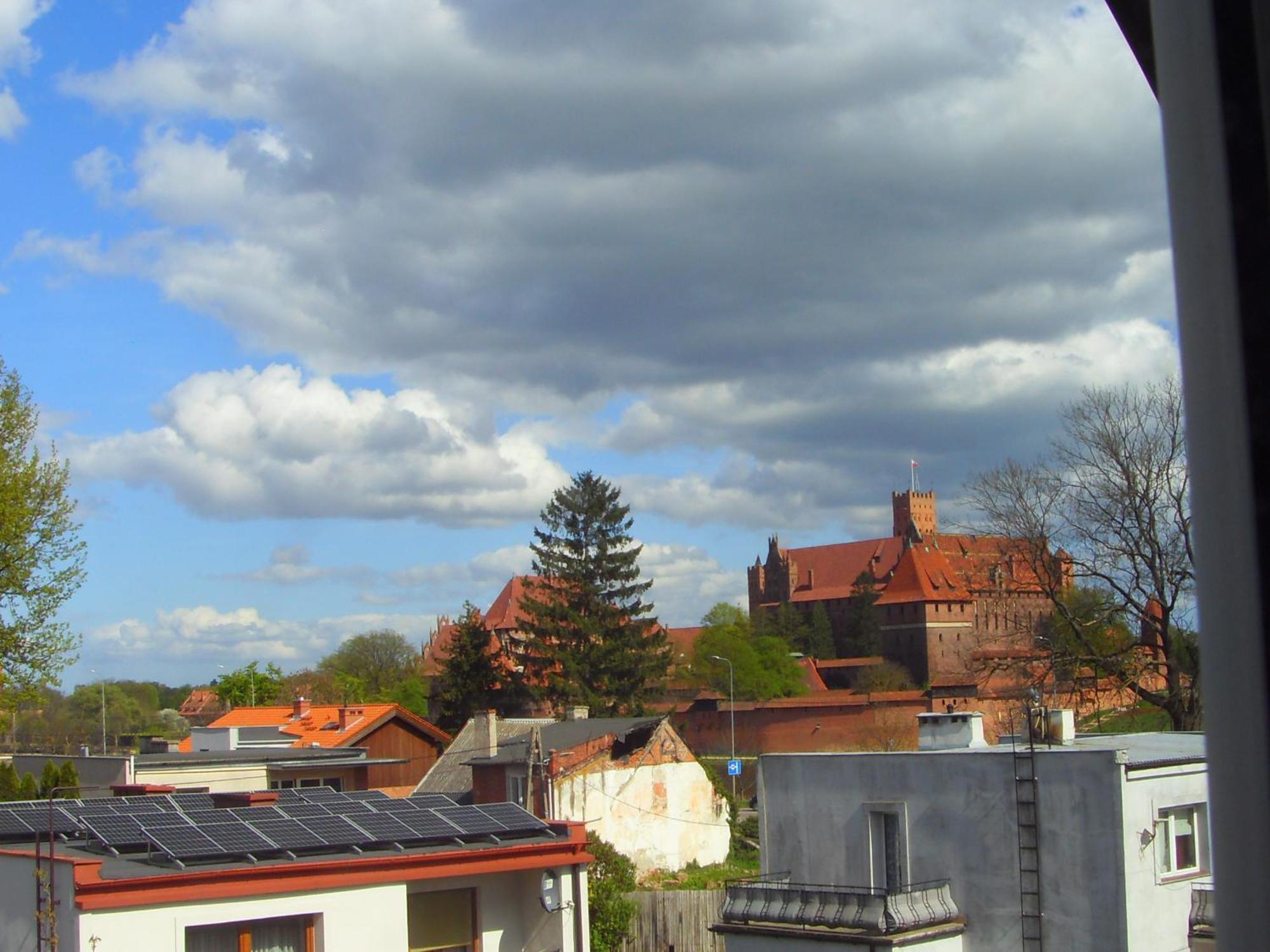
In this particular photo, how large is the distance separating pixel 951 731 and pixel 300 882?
13.4 meters

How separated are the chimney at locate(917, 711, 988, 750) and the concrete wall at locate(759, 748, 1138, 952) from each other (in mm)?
2275

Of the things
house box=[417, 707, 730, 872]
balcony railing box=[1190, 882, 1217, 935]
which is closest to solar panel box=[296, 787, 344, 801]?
balcony railing box=[1190, 882, 1217, 935]

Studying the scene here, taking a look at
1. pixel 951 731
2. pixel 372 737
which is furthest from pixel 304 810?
pixel 372 737

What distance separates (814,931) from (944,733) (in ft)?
19.3

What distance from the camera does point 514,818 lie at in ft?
57.1

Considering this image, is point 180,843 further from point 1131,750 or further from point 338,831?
point 1131,750

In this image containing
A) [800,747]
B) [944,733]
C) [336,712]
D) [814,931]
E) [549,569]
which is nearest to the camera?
[814,931]

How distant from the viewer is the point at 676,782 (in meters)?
45.7

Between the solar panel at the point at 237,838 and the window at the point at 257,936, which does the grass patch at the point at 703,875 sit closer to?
the solar panel at the point at 237,838

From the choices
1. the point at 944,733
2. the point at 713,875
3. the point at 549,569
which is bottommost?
the point at 713,875

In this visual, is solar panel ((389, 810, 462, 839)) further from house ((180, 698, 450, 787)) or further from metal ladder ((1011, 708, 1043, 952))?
house ((180, 698, 450, 787))

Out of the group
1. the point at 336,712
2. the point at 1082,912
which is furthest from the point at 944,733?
the point at 336,712

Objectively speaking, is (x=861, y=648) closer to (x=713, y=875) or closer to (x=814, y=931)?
(x=713, y=875)

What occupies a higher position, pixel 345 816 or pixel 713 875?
pixel 345 816
